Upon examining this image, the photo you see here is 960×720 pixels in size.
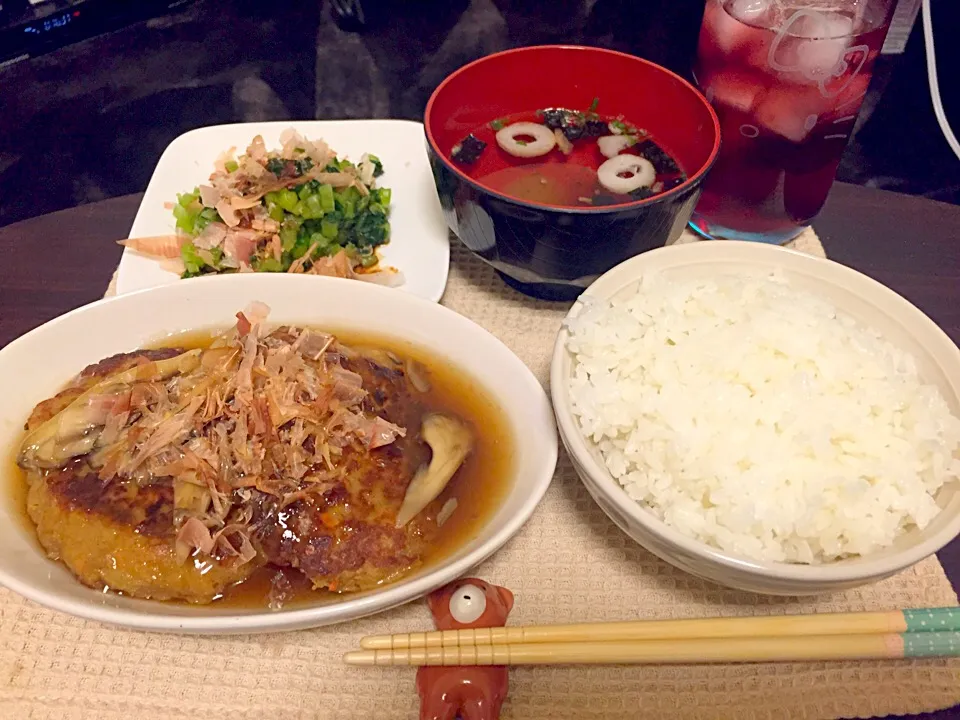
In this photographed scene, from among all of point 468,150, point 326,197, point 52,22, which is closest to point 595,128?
point 468,150

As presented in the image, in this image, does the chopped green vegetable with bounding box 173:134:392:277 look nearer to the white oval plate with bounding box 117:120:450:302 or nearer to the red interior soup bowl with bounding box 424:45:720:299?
the white oval plate with bounding box 117:120:450:302

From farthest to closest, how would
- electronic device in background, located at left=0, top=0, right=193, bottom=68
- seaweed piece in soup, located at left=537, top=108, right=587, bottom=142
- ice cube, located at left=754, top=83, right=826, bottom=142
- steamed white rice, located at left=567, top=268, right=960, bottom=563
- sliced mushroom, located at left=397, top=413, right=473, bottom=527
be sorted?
1. electronic device in background, located at left=0, top=0, right=193, bottom=68
2. seaweed piece in soup, located at left=537, top=108, right=587, bottom=142
3. ice cube, located at left=754, top=83, right=826, bottom=142
4. sliced mushroom, located at left=397, top=413, right=473, bottom=527
5. steamed white rice, located at left=567, top=268, right=960, bottom=563

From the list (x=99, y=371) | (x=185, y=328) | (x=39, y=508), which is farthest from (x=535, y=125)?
(x=39, y=508)

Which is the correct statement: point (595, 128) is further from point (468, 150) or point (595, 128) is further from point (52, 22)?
point (52, 22)

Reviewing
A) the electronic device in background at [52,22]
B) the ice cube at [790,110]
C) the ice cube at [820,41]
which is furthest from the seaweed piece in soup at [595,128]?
the electronic device in background at [52,22]

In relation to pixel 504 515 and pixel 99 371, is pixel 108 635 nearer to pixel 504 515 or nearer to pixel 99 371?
pixel 99 371

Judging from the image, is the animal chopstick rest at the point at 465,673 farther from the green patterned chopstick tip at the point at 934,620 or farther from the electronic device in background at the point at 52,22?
the electronic device in background at the point at 52,22

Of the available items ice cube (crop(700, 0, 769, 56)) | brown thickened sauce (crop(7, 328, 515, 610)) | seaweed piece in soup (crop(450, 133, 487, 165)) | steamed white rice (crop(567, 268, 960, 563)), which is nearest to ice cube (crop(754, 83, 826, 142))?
ice cube (crop(700, 0, 769, 56))
